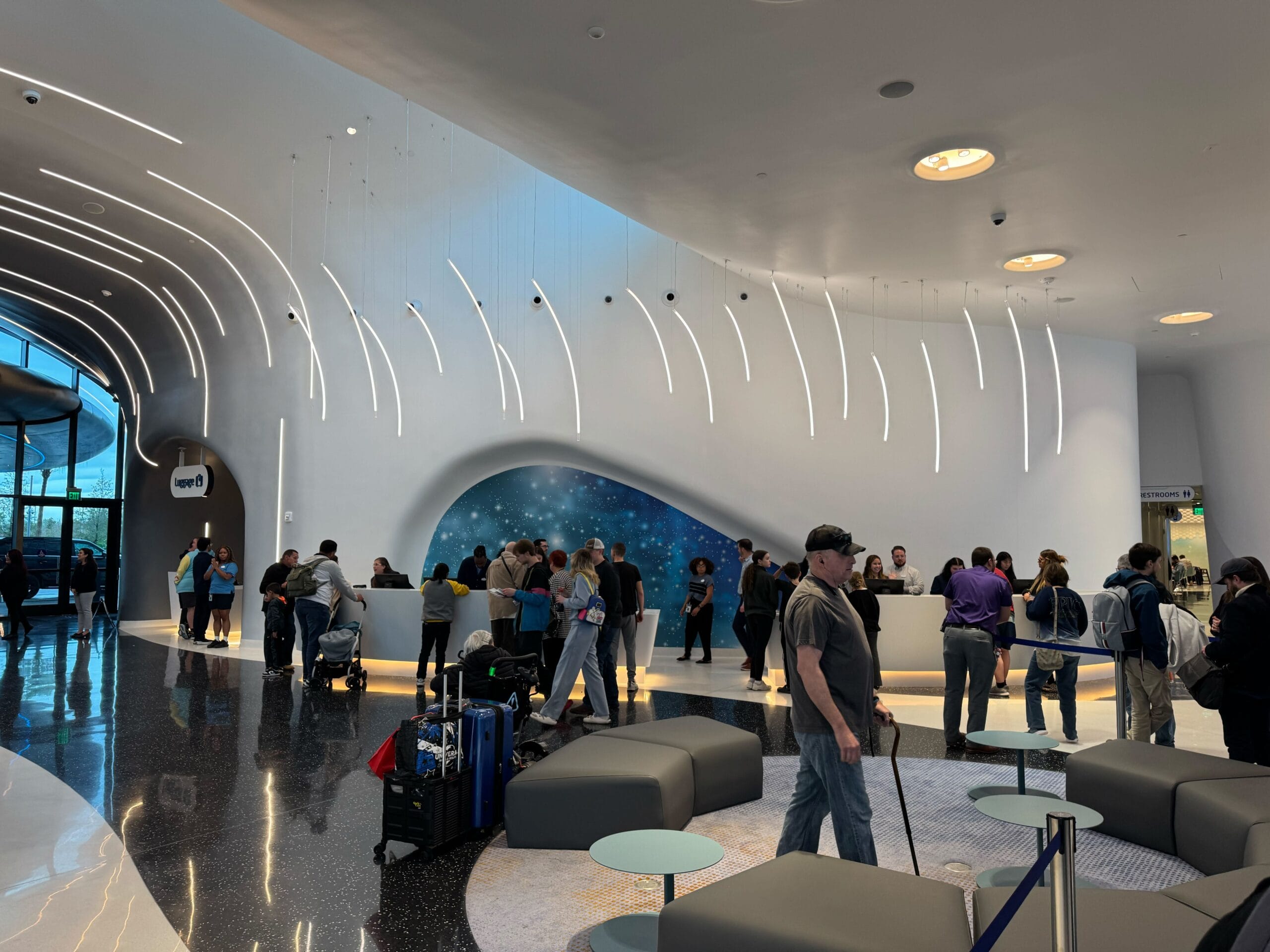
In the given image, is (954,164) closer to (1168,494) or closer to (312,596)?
(312,596)

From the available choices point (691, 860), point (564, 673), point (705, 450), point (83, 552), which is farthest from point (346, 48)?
point (83, 552)

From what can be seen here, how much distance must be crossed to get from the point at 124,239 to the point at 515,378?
599 cm

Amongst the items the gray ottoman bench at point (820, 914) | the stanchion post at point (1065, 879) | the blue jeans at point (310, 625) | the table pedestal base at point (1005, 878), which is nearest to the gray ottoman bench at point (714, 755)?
the table pedestal base at point (1005, 878)

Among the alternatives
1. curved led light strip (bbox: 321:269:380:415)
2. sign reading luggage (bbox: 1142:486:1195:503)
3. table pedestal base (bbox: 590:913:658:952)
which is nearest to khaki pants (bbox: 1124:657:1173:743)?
table pedestal base (bbox: 590:913:658:952)

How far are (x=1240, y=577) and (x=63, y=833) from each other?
636cm

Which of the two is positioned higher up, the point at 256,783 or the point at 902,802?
the point at 902,802

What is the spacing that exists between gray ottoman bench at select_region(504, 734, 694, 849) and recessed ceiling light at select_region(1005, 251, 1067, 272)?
682cm

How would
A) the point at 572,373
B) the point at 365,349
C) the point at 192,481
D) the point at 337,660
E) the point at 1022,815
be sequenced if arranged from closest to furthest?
the point at 1022,815 → the point at 337,660 → the point at 572,373 → the point at 365,349 → the point at 192,481

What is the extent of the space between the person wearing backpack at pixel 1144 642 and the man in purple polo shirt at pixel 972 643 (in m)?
0.66

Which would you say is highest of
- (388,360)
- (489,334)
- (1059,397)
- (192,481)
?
(489,334)

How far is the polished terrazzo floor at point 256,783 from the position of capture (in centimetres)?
338

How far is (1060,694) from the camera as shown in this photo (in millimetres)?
6770

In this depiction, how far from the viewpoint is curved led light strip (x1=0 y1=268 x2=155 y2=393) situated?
14.3 m

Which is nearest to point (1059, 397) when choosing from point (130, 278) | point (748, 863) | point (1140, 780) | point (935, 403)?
point (935, 403)
